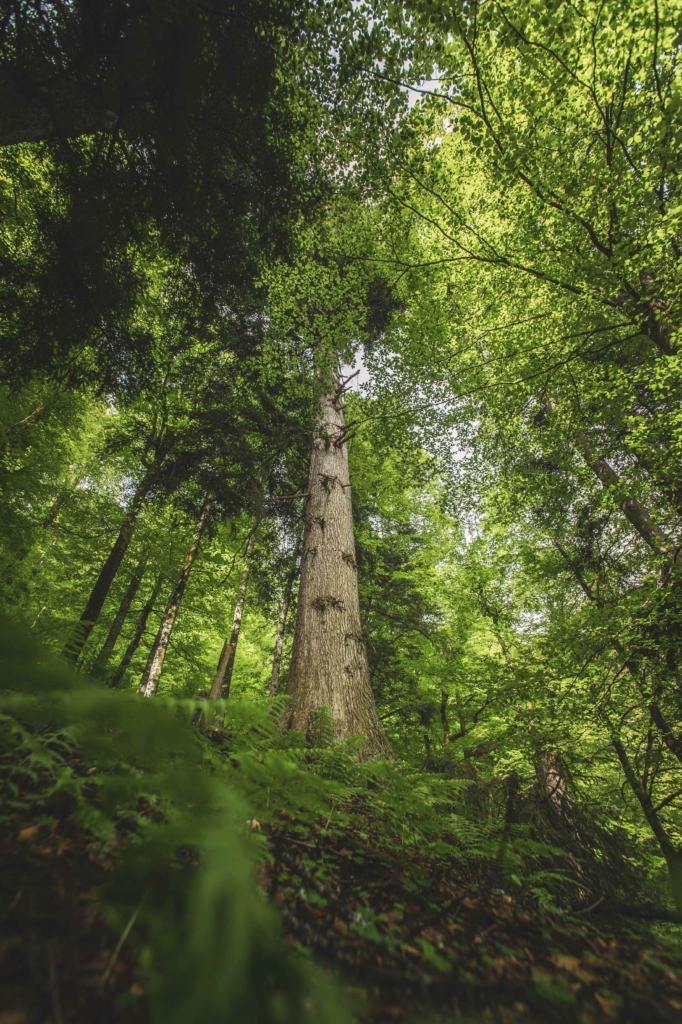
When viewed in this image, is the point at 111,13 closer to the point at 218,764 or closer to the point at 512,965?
the point at 218,764

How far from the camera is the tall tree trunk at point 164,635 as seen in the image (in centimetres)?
787

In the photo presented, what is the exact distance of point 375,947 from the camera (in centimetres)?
113

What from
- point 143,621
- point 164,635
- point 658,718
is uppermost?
point 143,621

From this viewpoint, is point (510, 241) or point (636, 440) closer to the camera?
point (636, 440)

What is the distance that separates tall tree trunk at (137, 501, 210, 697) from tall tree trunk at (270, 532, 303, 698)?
246 centimetres

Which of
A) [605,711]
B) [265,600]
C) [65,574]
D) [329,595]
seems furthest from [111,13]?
[65,574]

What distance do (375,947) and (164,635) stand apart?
8.18 meters

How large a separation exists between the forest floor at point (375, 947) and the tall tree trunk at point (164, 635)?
24.0ft

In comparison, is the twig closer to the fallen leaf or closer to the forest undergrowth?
the forest undergrowth

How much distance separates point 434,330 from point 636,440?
386 centimetres

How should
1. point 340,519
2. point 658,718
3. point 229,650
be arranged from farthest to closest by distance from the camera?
1. point 229,650
2. point 340,519
3. point 658,718

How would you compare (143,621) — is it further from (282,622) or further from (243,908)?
(243,908)

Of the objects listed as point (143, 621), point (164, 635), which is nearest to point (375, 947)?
point (164, 635)

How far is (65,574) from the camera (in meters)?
11.5
